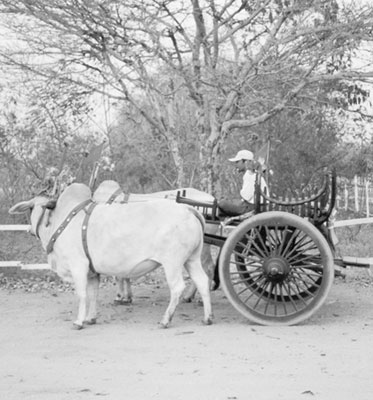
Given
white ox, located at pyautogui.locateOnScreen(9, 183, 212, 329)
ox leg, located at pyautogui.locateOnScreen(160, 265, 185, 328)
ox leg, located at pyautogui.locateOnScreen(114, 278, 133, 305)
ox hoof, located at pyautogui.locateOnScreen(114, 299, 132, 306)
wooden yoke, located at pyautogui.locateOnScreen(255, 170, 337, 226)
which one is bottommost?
ox hoof, located at pyautogui.locateOnScreen(114, 299, 132, 306)

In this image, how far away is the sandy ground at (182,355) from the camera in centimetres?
559

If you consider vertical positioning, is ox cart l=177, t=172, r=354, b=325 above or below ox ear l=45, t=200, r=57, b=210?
below

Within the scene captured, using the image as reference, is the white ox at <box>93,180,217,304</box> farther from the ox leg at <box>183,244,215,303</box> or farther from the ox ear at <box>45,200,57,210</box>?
the ox ear at <box>45,200,57,210</box>

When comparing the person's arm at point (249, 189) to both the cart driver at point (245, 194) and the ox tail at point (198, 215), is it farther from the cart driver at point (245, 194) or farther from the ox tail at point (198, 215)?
the ox tail at point (198, 215)

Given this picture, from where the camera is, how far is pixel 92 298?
27.7 feet

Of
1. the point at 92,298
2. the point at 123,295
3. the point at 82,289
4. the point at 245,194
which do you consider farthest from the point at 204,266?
the point at 82,289

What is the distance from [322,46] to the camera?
34.6 feet

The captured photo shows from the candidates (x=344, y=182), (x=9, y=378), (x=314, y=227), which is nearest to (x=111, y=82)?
(x=314, y=227)

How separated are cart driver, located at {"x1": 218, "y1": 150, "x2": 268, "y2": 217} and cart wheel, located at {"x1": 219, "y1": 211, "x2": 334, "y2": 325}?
382 mm

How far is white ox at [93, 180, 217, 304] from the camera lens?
28.3 feet

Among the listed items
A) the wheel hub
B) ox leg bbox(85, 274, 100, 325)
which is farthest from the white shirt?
Answer: ox leg bbox(85, 274, 100, 325)

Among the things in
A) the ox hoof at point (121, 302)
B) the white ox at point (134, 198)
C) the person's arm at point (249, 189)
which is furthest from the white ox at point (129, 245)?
the ox hoof at point (121, 302)

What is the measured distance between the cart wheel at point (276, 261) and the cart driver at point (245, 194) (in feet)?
1.25

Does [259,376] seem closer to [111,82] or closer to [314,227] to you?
[314,227]
